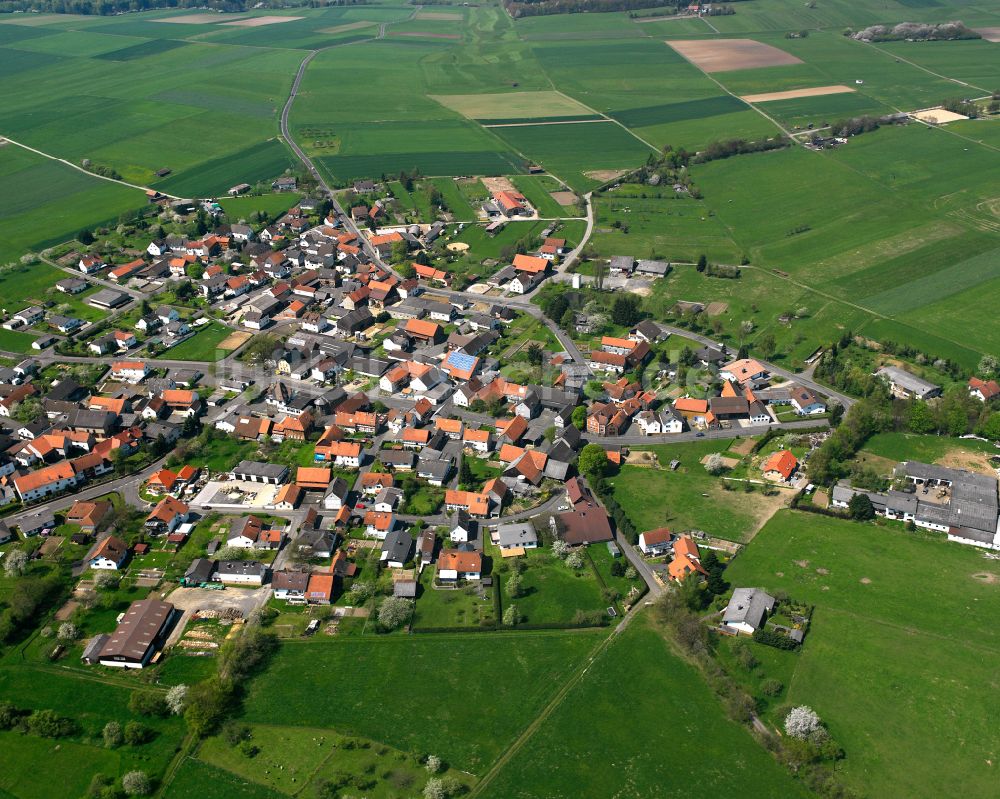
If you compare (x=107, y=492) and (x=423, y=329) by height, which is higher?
(x=423, y=329)

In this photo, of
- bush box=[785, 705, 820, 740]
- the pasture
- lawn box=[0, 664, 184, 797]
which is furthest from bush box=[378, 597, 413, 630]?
the pasture

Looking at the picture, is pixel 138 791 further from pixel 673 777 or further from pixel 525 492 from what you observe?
pixel 525 492

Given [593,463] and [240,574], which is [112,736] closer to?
[240,574]

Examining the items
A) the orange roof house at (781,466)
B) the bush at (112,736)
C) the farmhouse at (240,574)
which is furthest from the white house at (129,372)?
the orange roof house at (781,466)

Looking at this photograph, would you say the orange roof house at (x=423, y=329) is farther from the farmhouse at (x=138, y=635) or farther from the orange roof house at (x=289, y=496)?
the farmhouse at (x=138, y=635)

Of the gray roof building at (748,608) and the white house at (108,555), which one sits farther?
the white house at (108,555)

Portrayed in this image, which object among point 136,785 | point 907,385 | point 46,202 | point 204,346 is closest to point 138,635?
point 136,785

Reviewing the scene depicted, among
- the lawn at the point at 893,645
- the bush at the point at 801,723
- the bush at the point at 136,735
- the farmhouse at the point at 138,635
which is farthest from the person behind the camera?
the farmhouse at the point at 138,635
